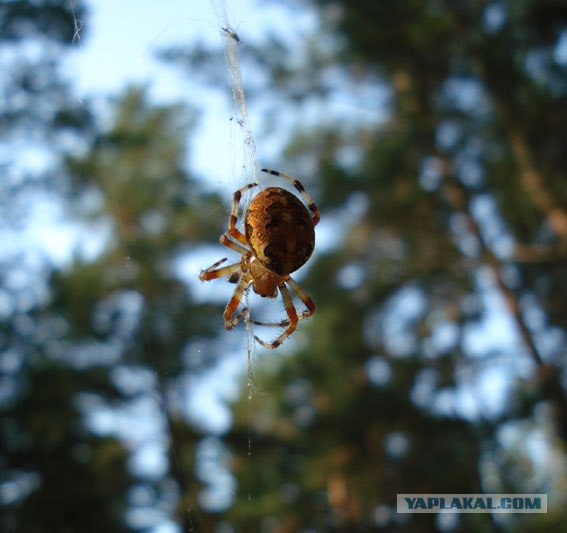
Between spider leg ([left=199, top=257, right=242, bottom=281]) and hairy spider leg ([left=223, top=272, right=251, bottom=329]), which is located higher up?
spider leg ([left=199, top=257, right=242, bottom=281])

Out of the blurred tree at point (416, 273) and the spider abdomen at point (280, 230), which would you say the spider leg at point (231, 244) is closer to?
the spider abdomen at point (280, 230)

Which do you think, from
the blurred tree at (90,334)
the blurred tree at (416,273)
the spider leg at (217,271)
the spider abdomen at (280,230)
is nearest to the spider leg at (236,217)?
the spider leg at (217,271)

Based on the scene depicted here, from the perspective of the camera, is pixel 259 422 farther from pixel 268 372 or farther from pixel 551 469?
pixel 551 469

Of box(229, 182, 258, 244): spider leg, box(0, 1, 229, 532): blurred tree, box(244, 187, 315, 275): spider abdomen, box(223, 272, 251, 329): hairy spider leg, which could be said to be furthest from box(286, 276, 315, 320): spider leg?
box(0, 1, 229, 532): blurred tree

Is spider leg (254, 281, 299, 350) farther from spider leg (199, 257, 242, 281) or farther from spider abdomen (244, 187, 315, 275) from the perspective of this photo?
spider abdomen (244, 187, 315, 275)

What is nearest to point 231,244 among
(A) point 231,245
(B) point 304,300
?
(A) point 231,245
